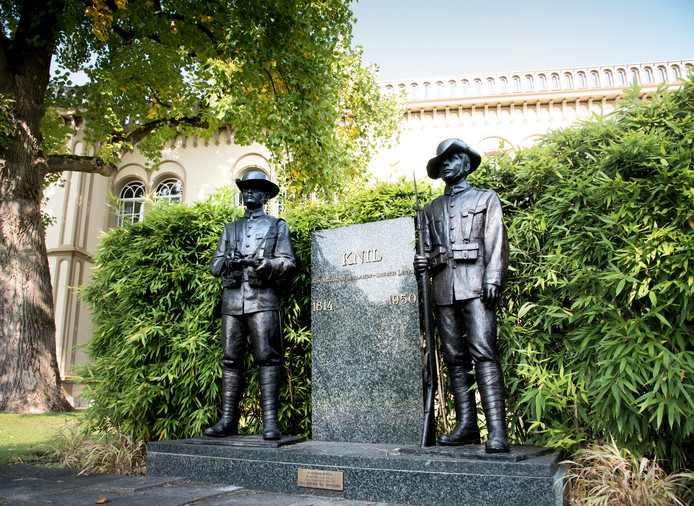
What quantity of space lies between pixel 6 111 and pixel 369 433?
9.80 m

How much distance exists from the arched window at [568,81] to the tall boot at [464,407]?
757 inches

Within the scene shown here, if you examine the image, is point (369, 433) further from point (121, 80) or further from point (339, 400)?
point (121, 80)

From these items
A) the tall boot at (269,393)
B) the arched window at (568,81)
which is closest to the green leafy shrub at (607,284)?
the tall boot at (269,393)

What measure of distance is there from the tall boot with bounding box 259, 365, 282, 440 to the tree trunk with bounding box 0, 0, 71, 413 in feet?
23.6

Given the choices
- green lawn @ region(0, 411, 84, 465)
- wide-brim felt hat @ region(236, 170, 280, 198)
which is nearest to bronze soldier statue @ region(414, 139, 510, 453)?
wide-brim felt hat @ region(236, 170, 280, 198)

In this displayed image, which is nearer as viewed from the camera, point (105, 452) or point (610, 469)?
point (610, 469)

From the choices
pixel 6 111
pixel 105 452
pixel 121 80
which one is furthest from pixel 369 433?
pixel 121 80

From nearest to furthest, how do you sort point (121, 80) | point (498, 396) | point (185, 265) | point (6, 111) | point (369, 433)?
point (498, 396)
point (369, 433)
point (185, 265)
point (6, 111)
point (121, 80)

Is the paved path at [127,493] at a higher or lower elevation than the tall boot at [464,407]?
lower

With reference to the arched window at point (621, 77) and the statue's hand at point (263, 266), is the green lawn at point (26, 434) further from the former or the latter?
the arched window at point (621, 77)

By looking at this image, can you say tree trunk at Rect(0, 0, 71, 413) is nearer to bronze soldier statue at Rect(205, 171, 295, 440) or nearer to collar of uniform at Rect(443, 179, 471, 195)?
bronze soldier statue at Rect(205, 171, 295, 440)

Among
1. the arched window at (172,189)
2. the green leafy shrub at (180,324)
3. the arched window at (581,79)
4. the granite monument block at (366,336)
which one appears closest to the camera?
the granite monument block at (366,336)

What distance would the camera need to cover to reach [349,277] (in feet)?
16.5

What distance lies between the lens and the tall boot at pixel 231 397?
187 inches
